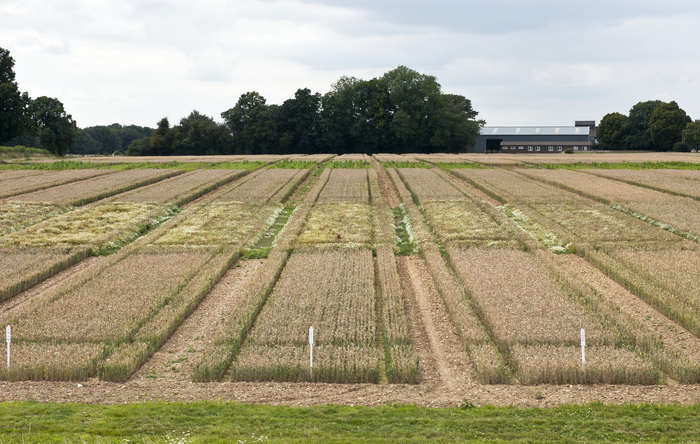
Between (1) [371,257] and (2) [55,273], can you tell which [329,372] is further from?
(2) [55,273]

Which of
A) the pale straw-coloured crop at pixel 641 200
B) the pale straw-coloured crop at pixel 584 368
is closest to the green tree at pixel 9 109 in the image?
the pale straw-coloured crop at pixel 641 200

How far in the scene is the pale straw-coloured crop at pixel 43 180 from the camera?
40688 mm

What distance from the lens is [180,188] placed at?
4247 cm

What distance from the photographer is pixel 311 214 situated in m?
32.4

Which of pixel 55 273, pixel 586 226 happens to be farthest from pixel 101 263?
pixel 586 226

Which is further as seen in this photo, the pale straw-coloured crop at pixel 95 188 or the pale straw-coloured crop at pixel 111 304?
the pale straw-coloured crop at pixel 95 188

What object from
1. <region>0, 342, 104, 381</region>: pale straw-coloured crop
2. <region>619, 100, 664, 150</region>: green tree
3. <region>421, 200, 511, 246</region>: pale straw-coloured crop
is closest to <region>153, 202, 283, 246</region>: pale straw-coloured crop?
<region>421, 200, 511, 246</region>: pale straw-coloured crop

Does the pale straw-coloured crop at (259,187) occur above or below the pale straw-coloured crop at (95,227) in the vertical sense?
above

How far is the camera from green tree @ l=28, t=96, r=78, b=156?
91.8 meters

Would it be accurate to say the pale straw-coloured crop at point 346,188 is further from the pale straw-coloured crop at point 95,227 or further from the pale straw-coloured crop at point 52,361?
the pale straw-coloured crop at point 52,361

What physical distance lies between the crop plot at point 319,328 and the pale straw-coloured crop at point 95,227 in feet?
34.4

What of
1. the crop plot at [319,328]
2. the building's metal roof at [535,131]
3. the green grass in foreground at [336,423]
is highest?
the building's metal roof at [535,131]

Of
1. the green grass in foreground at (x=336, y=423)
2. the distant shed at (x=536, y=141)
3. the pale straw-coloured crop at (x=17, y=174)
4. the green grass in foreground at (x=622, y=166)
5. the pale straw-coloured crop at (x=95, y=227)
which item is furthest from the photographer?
the distant shed at (x=536, y=141)

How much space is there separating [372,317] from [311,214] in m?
17.5
